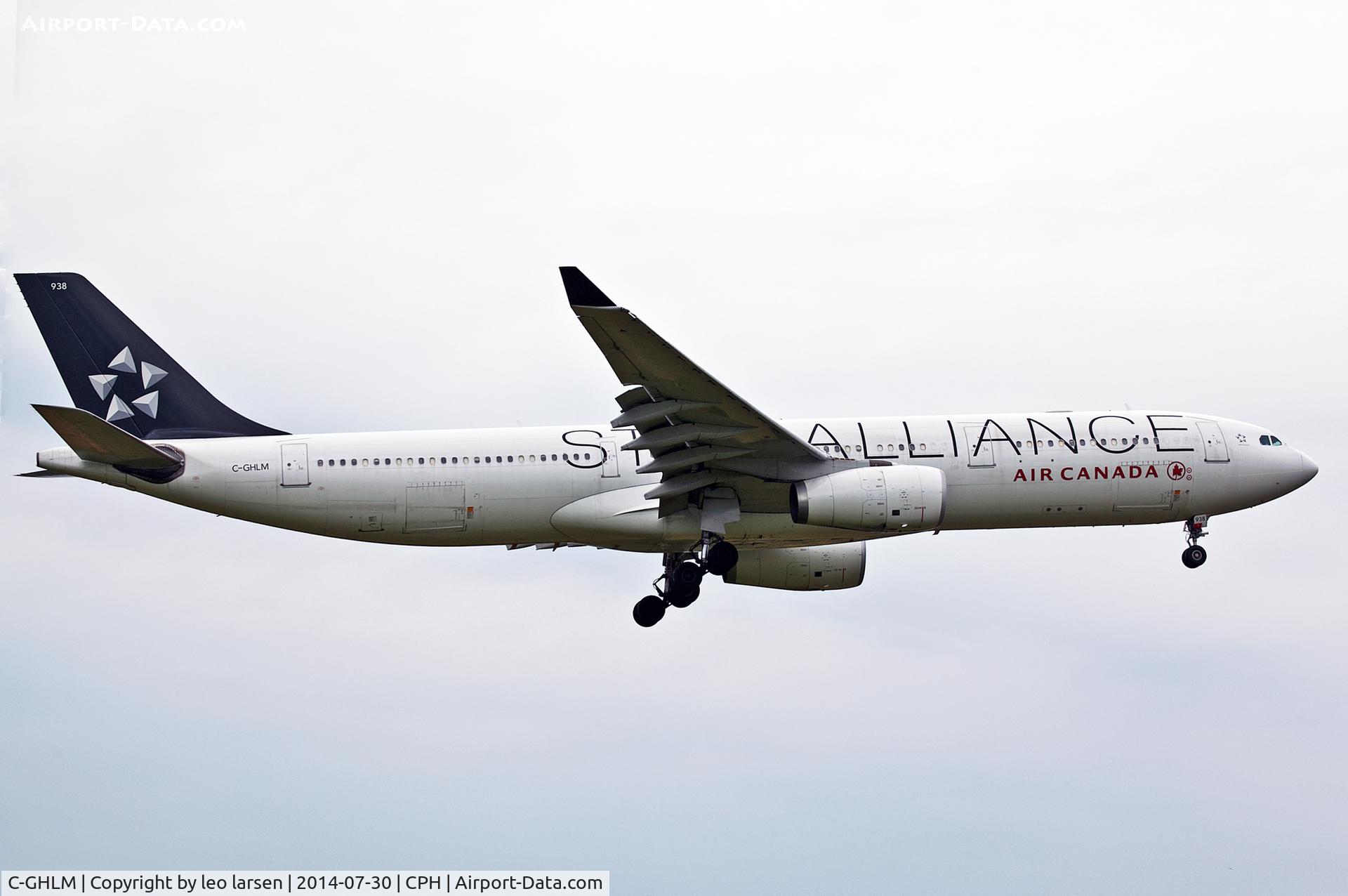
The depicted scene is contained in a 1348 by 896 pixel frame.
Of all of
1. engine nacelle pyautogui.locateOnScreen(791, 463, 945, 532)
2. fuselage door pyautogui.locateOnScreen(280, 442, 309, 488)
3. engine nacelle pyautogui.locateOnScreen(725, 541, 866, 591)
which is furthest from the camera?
engine nacelle pyautogui.locateOnScreen(725, 541, 866, 591)

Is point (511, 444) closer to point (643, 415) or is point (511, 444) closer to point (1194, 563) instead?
point (643, 415)

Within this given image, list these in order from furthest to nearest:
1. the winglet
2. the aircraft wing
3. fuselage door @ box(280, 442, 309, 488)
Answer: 1. fuselage door @ box(280, 442, 309, 488)
2. the aircraft wing
3. the winglet

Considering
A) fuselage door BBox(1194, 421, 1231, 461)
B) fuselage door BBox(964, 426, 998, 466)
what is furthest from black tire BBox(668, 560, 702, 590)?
fuselage door BBox(1194, 421, 1231, 461)

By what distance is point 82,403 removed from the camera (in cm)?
3734

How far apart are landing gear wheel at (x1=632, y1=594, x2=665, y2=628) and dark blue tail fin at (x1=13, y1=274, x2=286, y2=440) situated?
33.4ft

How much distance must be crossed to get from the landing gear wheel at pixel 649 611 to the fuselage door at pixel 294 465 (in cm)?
912

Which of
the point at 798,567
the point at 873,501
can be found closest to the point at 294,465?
the point at 873,501

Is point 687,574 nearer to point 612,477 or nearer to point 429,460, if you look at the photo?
point 612,477

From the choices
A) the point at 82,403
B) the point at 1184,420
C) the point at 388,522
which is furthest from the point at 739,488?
the point at 82,403

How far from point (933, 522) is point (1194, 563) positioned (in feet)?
29.1

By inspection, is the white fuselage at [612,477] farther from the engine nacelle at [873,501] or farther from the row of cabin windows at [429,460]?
the engine nacelle at [873,501]

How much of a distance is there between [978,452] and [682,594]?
8198 millimetres

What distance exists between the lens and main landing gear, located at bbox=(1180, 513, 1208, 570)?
3891 cm

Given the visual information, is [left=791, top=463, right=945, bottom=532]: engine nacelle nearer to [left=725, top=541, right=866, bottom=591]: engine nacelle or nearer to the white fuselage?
the white fuselage
